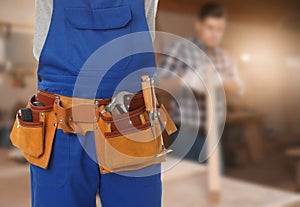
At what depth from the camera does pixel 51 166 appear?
955 millimetres

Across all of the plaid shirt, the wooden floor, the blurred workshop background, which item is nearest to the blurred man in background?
the plaid shirt

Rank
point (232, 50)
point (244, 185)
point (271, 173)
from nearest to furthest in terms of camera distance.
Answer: point (244, 185) → point (271, 173) → point (232, 50)

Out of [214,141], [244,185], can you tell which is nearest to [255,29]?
[244,185]

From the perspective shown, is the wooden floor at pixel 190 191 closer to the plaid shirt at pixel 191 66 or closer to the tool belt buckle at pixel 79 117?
the plaid shirt at pixel 191 66

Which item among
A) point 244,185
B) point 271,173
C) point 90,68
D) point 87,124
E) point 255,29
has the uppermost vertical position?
point 255,29

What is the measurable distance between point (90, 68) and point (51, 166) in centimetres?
25

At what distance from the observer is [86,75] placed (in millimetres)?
926

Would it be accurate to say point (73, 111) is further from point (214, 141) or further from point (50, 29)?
point (214, 141)

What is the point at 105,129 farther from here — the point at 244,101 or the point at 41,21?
the point at 244,101

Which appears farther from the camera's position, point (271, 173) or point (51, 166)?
point (271, 173)

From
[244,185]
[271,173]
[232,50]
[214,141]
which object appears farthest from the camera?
[232,50]

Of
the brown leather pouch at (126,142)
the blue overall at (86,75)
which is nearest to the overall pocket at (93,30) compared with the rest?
the blue overall at (86,75)

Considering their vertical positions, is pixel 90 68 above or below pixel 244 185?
above

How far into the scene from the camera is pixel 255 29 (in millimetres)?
6734
